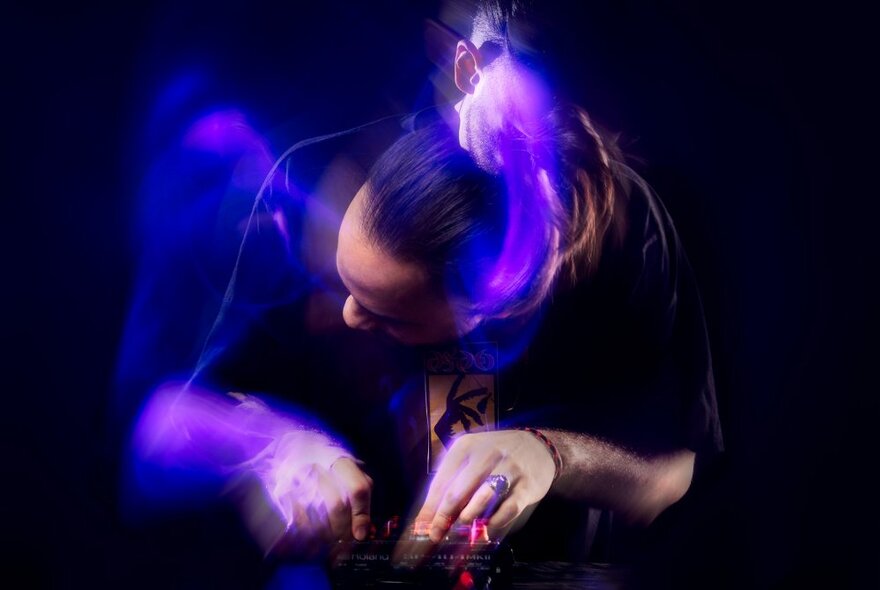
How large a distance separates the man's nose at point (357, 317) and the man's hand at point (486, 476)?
364 mm

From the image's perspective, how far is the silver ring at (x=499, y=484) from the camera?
6.46 ft

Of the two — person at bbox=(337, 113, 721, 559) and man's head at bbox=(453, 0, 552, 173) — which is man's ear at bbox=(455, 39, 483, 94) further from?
person at bbox=(337, 113, 721, 559)

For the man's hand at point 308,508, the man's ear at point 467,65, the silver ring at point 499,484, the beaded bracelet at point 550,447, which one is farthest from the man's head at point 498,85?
the man's hand at point 308,508

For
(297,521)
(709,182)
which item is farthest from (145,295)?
(709,182)

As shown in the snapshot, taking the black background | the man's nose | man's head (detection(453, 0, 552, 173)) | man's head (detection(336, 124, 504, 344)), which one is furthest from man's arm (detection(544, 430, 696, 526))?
man's head (detection(453, 0, 552, 173))

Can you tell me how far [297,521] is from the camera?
6.45 ft

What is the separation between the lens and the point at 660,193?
214cm

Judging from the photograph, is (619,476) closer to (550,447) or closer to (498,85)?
(550,447)

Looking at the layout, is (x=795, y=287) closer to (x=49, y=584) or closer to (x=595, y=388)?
(x=595, y=388)

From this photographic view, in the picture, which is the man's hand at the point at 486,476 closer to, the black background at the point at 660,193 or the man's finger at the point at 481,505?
the man's finger at the point at 481,505

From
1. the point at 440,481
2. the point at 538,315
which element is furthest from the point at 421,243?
the point at 440,481

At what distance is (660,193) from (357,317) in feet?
2.83

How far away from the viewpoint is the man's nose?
204 cm

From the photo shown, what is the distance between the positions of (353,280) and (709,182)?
99 cm
